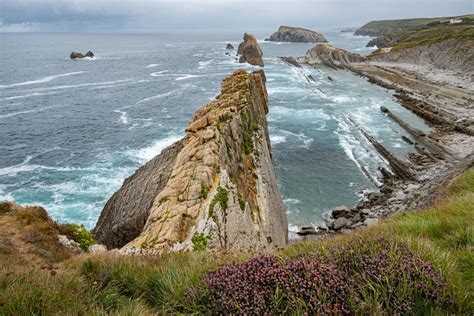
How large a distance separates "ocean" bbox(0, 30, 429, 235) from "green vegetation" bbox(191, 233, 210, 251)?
735 inches

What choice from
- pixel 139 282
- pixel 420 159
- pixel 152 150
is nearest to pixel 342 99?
pixel 420 159

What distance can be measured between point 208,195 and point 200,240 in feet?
10.3

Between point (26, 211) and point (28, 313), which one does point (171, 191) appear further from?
point (28, 313)

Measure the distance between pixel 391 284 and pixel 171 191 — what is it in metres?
13.2

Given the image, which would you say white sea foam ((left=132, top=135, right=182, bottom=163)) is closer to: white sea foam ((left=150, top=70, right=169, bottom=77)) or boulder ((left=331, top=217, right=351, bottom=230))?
boulder ((left=331, top=217, right=351, bottom=230))

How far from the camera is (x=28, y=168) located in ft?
131

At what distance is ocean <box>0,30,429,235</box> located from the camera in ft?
116

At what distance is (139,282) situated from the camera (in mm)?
5723

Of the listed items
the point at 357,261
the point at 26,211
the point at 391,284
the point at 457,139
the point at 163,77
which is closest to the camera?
the point at 391,284

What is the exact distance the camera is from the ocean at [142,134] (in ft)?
116

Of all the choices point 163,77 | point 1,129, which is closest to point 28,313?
point 1,129

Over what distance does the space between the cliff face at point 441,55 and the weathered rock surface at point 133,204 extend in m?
96.1

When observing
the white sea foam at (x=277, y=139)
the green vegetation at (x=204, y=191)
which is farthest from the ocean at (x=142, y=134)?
the green vegetation at (x=204, y=191)

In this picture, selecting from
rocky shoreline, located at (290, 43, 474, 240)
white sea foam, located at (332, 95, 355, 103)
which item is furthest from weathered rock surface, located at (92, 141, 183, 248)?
white sea foam, located at (332, 95, 355, 103)
